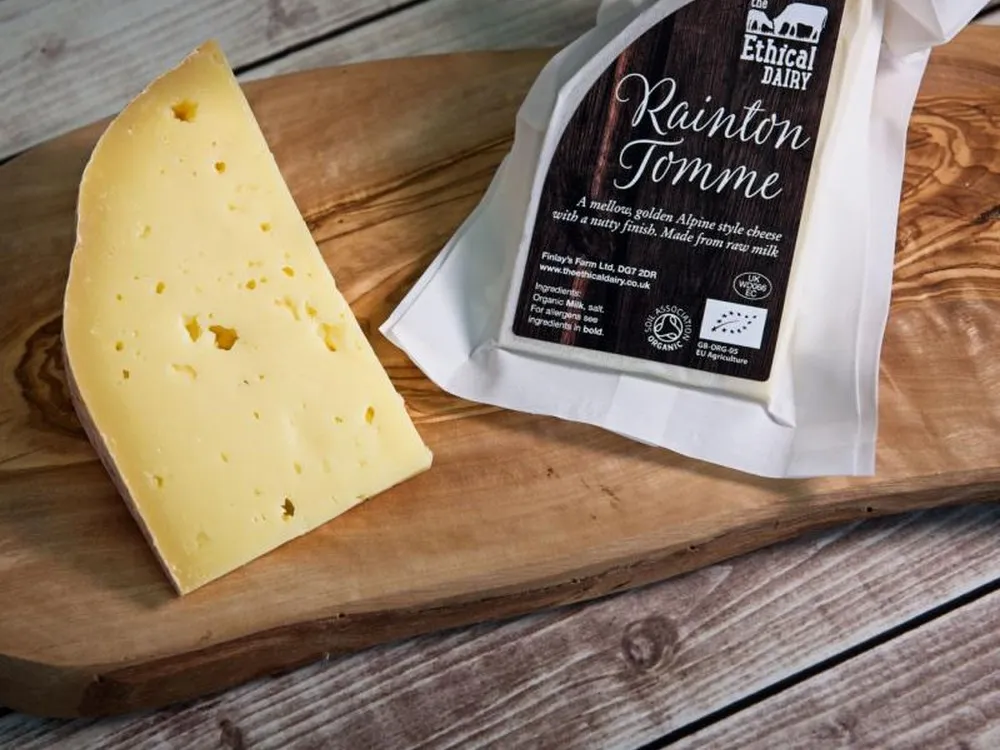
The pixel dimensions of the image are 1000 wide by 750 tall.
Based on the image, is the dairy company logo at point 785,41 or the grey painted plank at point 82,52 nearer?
the dairy company logo at point 785,41

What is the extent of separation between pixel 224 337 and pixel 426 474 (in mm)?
185

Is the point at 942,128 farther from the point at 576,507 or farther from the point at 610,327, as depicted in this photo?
the point at 576,507

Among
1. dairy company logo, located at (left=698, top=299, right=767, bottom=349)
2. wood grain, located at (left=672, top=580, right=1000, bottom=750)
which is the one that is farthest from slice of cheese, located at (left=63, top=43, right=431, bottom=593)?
wood grain, located at (left=672, top=580, right=1000, bottom=750)

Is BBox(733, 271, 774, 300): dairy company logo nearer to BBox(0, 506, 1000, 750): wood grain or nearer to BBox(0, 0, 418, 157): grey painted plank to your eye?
BBox(0, 506, 1000, 750): wood grain

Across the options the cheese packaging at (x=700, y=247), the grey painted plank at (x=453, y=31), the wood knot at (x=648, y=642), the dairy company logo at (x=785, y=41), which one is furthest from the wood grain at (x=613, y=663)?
the grey painted plank at (x=453, y=31)

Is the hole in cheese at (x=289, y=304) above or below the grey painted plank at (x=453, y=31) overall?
below

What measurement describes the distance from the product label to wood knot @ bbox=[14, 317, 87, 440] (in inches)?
14.0

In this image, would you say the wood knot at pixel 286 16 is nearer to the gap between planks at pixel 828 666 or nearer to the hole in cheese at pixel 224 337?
the hole in cheese at pixel 224 337

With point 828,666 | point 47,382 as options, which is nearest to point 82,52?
point 47,382

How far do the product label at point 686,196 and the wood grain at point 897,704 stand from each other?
0.84 feet

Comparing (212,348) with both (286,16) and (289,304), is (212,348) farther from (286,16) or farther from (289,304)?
(286,16)

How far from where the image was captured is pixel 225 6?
0.92 m

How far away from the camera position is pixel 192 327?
775mm

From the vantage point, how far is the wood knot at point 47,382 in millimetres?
802
